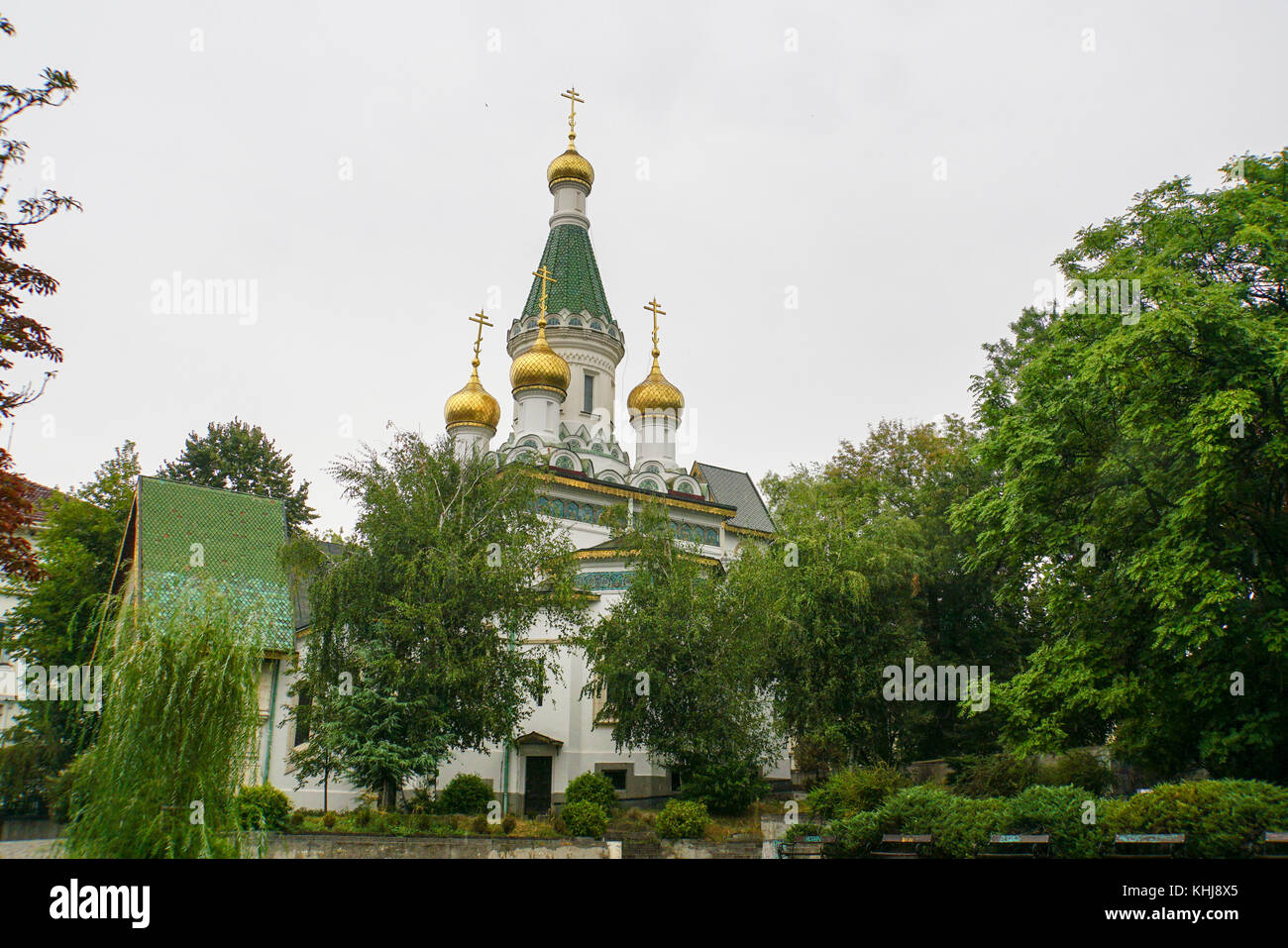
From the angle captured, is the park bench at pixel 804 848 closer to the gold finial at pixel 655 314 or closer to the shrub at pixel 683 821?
the shrub at pixel 683 821

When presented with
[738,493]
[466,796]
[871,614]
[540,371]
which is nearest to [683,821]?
[466,796]

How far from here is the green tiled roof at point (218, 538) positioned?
94.2 ft

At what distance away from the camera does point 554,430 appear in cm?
3772

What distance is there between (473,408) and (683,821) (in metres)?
20.9

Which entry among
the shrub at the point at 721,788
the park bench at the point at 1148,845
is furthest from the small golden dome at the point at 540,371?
the park bench at the point at 1148,845

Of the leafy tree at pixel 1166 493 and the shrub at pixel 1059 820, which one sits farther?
the leafy tree at pixel 1166 493

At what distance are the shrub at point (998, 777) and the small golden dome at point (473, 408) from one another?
22.4m

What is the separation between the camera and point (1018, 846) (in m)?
15.4

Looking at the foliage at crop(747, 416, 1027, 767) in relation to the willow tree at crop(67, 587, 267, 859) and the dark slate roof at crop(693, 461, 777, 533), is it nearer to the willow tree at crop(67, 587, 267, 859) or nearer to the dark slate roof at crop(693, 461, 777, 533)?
the dark slate roof at crop(693, 461, 777, 533)

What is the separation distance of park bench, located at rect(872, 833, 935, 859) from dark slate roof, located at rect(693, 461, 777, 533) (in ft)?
87.8

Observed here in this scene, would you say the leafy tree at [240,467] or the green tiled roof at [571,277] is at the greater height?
the green tiled roof at [571,277]

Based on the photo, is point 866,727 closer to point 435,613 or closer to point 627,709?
point 627,709

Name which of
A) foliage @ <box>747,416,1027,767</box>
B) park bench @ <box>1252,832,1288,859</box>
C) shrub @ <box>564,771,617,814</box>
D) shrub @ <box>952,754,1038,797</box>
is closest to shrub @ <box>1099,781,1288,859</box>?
park bench @ <box>1252,832,1288,859</box>

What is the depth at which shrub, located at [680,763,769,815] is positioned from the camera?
2281cm
